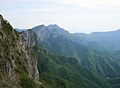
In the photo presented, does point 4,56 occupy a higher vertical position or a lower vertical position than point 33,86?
higher

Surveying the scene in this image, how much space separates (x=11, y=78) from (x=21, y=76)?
63.6 ft

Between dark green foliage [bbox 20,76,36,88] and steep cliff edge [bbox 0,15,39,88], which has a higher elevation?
steep cliff edge [bbox 0,15,39,88]

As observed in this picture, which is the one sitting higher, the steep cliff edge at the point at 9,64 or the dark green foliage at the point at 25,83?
the steep cliff edge at the point at 9,64

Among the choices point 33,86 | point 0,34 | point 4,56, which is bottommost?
point 33,86

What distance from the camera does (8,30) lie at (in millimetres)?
194875

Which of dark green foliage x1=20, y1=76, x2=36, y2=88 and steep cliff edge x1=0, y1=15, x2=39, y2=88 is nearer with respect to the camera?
steep cliff edge x1=0, y1=15, x2=39, y2=88

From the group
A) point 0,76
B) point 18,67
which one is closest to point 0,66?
point 0,76

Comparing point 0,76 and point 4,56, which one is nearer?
point 0,76

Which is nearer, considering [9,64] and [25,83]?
[9,64]

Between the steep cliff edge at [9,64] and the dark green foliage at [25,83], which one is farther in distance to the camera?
the dark green foliage at [25,83]

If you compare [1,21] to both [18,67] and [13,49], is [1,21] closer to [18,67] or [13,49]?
[13,49]

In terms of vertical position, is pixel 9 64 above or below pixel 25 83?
above

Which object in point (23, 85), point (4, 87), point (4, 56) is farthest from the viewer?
point (23, 85)

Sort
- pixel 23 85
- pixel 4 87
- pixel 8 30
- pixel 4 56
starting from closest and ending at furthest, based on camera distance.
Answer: pixel 4 87, pixel 4 56, pixel 23 85, pixel 8 30
